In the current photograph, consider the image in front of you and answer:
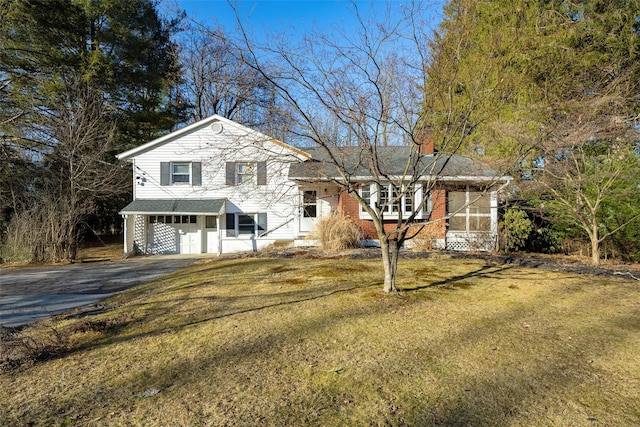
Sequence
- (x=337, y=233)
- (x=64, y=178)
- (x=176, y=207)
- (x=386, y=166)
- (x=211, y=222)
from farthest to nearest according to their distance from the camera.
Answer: (x=211, y=222) < (x=176, y=207) < (x=64, y=178) < (x=337, y=233) < (x=386, y=166)

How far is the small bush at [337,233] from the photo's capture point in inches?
509

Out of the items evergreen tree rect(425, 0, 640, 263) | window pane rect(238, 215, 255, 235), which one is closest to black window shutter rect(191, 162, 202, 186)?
window pane rect(238, 215, 255, 235)

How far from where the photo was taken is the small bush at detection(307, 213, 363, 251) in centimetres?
1294

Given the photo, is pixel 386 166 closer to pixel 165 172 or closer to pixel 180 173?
pixel 180 173

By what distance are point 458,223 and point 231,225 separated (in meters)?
10.1

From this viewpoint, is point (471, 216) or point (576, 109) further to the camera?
point (471, 216)

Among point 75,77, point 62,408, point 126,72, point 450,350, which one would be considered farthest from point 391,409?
A: point 126,72

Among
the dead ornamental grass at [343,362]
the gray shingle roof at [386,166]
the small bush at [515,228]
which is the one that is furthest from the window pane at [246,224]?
the small bush at [515,228]

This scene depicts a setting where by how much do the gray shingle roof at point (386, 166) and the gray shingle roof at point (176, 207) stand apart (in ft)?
16.4

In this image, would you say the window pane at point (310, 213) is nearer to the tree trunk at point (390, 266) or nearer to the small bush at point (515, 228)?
the small bush at point (515, 228)

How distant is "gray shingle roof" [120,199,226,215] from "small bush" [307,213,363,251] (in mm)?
5264

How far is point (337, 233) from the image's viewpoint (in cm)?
1304

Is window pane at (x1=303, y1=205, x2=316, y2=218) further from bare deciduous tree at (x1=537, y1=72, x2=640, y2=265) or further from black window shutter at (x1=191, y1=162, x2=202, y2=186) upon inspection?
bare deciduous tree at (x1=537, y1=72, x2=640, y2=265)

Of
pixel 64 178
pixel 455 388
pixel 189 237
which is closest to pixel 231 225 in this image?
pixel 189 237
